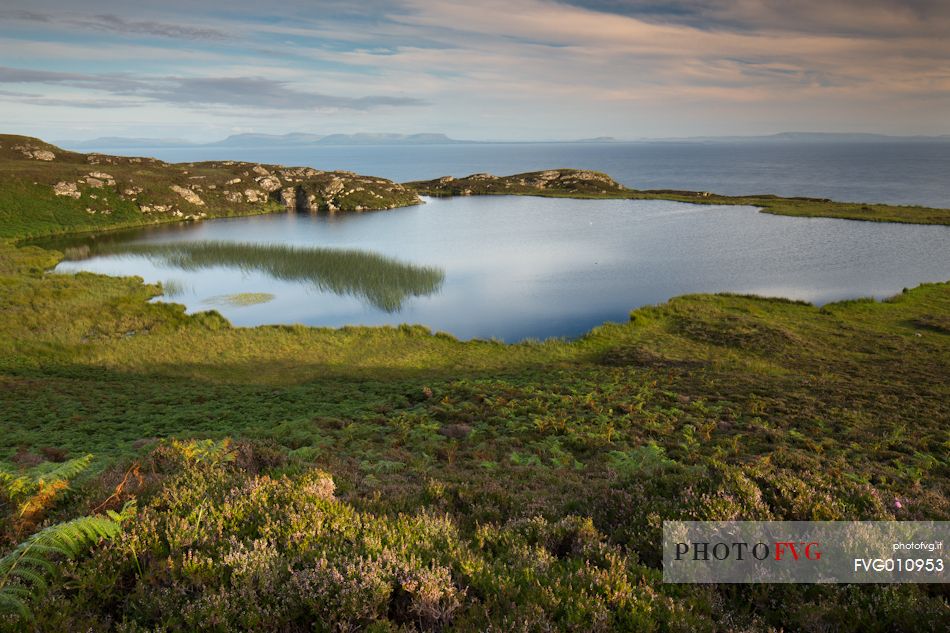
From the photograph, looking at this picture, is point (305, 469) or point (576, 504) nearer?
point (576, 504)

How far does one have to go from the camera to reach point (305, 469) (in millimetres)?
10430

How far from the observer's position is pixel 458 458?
49.3ft

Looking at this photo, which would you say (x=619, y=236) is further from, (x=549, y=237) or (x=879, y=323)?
(x=879, y=323)

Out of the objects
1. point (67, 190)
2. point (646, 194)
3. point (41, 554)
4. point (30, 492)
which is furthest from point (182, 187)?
point (41, 554)

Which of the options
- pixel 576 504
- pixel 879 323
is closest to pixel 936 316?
pixel 879 323

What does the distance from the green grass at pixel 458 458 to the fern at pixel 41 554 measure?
204mm

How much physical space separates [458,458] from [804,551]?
9652 mm

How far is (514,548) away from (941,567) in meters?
5.91

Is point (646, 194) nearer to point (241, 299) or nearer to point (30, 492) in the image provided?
point (241, 299)

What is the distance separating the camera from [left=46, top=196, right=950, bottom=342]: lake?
4794 cm

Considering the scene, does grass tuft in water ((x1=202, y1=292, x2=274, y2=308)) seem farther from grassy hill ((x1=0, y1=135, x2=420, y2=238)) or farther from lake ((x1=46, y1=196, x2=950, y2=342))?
grassy hill ((x1=0, y1=135, x2=420, y2=238))

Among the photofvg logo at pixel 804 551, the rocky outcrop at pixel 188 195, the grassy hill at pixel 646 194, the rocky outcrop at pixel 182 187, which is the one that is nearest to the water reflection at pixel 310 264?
the rocky outcrop at pixel 182 187

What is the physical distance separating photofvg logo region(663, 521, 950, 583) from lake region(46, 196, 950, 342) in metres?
32.8

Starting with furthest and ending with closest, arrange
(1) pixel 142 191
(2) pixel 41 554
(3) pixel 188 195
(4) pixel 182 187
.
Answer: (4) pixel 182 187
(3) pixel 188 195
(1) pixel 142 191
(2) pixel 41 554
